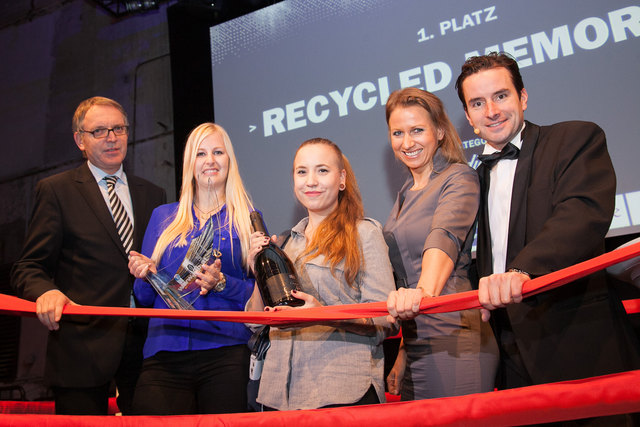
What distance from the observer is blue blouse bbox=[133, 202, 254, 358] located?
201 centimetres

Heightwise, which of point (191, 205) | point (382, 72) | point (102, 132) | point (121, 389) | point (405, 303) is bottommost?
point (121, 389)

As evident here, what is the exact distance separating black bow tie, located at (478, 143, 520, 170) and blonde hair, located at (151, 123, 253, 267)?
3.16 feet

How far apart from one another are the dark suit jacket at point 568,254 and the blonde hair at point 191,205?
1.03 meters

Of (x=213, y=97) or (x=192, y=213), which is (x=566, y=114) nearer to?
(x=192, y=213)

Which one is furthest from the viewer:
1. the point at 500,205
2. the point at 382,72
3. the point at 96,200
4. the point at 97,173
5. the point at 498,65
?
the point at 382,72

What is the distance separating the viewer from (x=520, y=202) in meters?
1.84

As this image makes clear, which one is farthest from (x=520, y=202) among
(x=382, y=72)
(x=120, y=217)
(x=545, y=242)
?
(x=382, y=72)

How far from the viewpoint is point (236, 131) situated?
436 centimetres

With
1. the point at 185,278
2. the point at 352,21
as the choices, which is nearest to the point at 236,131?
the point at 352,21

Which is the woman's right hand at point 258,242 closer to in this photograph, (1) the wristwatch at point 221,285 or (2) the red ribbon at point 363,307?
(1) the wristwatch at point 221,285

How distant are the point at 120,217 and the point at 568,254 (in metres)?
1.92

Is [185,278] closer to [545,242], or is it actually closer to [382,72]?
[545,242]

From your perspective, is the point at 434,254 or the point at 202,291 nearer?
the point at 434,254

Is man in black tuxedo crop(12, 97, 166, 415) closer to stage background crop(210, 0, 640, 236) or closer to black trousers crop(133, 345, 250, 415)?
black trousers crop(133, 345, 250, 415)
